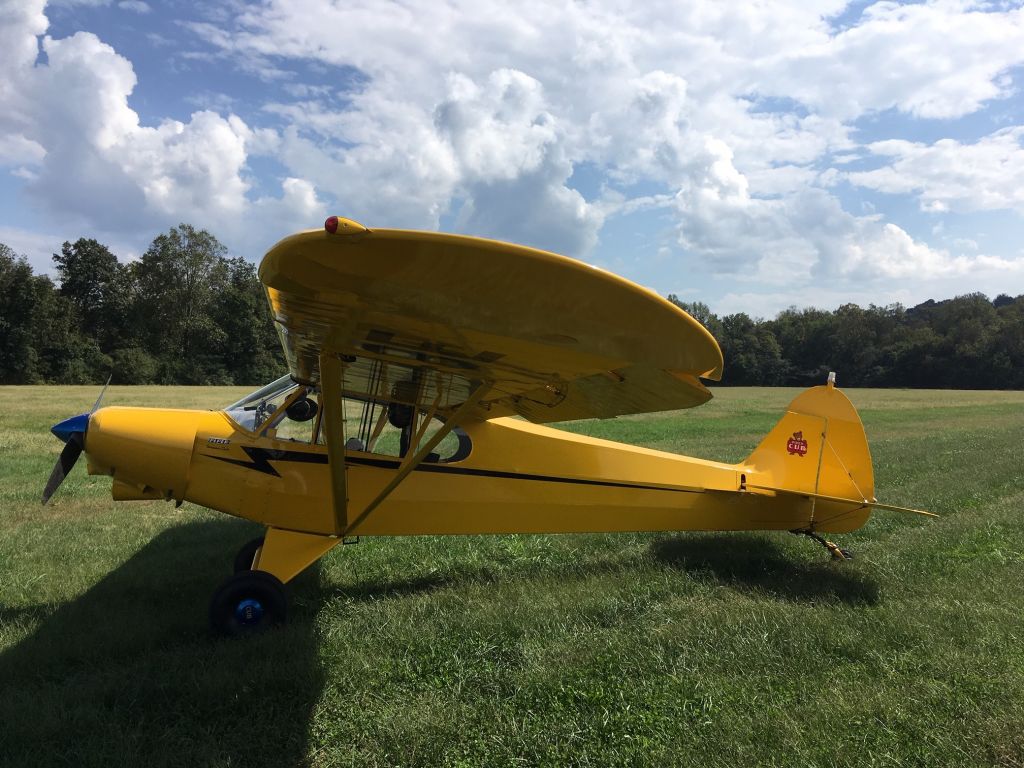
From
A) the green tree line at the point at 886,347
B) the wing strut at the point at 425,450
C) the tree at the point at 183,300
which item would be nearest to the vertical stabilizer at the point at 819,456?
the wing strut at the point at 425,450

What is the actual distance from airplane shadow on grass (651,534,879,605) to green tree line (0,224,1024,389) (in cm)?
2445

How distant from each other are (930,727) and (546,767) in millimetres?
1961

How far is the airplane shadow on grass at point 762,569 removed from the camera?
16.0 feet

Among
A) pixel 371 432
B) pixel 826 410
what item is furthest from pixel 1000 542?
pixel 371 432

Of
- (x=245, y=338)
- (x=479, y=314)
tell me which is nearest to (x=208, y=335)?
(x=245, y=338)

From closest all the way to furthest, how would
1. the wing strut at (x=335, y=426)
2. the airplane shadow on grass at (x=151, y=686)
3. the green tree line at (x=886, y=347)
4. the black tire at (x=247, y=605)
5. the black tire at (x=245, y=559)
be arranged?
1. the airplane shadow on grass at (x=151, y=686)
2. the wing strut at (x=335, y=426)
3. the black tire at (x=247, y=605)
4. the black tire at (x=245, y=559)
5. the green tree line at (x=886, y=347)

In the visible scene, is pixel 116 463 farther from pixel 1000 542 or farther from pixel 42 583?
pixel 1000 542

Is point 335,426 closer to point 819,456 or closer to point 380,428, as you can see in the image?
point 380,428

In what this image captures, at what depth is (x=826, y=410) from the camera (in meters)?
5.89

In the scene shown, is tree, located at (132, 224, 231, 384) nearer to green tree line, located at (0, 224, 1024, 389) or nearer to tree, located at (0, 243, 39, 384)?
green tree line, located at (0, 224, 1024, 389)

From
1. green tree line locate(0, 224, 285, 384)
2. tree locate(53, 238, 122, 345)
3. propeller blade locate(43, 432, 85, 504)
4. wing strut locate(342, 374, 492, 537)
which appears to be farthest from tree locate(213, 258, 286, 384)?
wing strut locate(342, 374, 492, 537)

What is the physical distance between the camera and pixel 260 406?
4.86 metres

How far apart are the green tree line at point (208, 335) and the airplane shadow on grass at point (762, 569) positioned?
24455 mm

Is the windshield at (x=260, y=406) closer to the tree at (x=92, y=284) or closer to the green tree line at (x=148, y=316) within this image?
the green tree line at (x=148, y=316)
